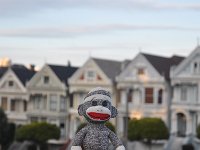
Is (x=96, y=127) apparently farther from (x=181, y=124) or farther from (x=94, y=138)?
(x=181, y=124)

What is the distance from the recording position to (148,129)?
5081 centimetres

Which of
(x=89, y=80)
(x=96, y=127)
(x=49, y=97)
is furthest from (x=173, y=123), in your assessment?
(x=96, y=127)

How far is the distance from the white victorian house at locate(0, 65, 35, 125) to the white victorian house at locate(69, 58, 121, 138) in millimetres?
5612

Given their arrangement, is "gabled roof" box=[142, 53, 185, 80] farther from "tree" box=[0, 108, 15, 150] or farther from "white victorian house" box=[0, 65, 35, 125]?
"tree" box=[0, 108, 15, 150]

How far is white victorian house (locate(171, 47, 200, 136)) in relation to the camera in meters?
53.1

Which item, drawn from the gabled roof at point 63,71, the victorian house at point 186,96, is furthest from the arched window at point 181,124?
the gabled roof at point 63,71

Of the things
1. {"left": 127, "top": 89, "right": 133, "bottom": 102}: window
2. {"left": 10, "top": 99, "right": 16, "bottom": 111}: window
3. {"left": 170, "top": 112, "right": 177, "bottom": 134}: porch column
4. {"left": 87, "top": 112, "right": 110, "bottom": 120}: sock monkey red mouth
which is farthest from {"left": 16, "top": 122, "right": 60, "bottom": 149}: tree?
{"left": 87, "top": 112, "right": 110, "bottom": 120}: sock monkey red mouth

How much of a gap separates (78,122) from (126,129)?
5571 millimetres

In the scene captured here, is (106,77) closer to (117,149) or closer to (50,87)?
(50,87)

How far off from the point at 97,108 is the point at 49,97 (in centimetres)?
4840

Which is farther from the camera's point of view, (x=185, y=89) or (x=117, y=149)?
(x=185, y=89)

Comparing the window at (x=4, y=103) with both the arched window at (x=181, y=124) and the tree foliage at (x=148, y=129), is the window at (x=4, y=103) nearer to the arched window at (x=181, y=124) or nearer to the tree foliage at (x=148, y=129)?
the tree foliage at (x=148, y=129)

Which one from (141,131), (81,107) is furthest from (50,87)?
(81,107)

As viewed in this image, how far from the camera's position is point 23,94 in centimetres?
6297
